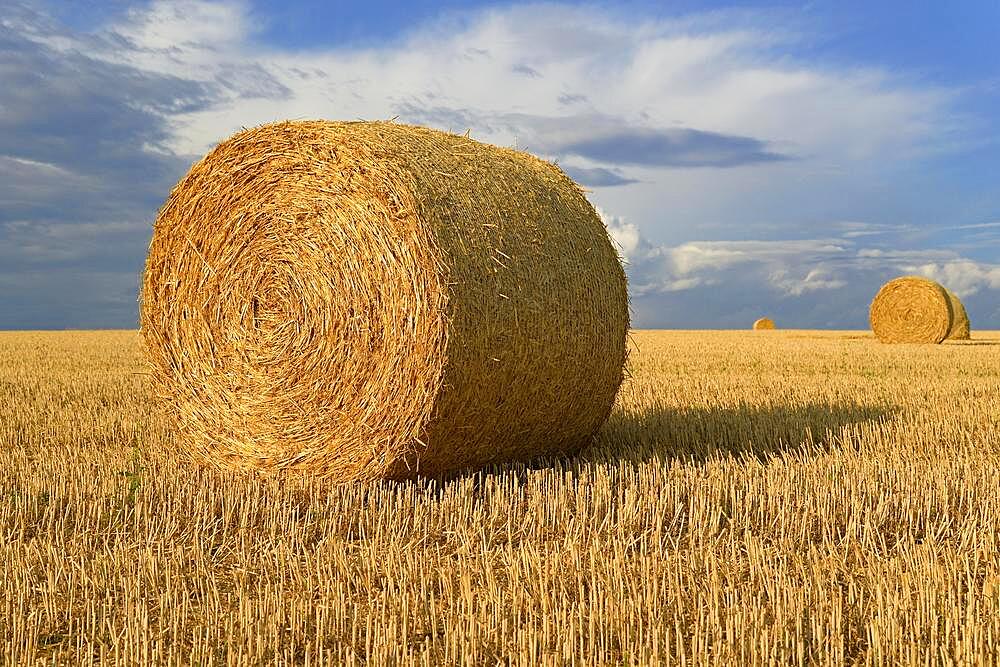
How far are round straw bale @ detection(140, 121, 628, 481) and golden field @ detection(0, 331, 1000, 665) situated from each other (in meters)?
0.36

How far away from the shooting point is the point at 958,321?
22562mm

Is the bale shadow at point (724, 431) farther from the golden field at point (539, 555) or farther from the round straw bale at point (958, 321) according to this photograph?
the round straw bale at point (958, 321)

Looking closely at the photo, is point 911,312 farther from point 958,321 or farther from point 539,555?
point 539,555

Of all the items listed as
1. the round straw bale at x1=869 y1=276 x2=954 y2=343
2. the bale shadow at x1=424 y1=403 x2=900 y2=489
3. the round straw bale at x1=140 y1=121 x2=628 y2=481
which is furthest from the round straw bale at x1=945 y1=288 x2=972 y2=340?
the round straw bale at x1=140 y1=121 x2=628 y2=481

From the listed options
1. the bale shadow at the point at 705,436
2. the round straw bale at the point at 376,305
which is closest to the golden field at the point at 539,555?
the bale shadow at the point at 705,436

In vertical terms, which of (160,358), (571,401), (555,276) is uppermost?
(555,276)

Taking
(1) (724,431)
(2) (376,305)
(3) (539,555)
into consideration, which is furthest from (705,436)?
(3) (539,555)

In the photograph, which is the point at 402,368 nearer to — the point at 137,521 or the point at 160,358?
the point at 137,521

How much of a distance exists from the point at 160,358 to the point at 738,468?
4.29 metres

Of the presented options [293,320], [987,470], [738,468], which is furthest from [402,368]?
[987,470]

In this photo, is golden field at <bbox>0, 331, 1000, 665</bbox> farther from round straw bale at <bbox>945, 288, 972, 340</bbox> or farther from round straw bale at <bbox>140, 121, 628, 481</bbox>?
round straw bale at <bbox>945, 288, 972, 340</bbox>

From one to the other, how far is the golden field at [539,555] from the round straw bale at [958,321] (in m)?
14.7

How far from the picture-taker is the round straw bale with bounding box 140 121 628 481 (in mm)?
5762

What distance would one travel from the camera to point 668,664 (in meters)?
3.14
